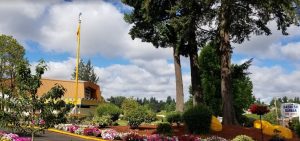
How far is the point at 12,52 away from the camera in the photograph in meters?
55.7

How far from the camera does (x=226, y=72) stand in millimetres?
28047

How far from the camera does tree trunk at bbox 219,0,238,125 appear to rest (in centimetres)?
2736

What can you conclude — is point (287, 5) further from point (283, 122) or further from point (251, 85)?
point (251, 85)

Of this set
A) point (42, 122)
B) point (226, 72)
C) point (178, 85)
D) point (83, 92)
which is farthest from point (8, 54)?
point (42, 122)

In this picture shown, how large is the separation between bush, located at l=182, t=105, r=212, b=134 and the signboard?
13.0m

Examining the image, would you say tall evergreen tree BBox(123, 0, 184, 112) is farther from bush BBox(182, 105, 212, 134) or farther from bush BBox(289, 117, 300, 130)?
bush BBox(289, 117, 300, 130)

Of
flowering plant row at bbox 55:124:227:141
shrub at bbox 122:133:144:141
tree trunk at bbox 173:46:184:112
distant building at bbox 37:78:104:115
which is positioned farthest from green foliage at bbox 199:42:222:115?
shrub at bbox 122:133:144:141

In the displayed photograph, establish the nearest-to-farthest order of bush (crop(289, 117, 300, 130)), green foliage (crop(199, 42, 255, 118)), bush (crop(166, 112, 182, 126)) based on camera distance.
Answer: bush (crop(166, 112, 182, 126))
bush (crop(289, 117, 300, 130))
green foliage (crop(199, 42, 255, 118))

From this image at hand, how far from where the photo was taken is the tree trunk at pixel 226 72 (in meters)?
27.4

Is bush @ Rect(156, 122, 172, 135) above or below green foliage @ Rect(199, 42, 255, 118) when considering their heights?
below

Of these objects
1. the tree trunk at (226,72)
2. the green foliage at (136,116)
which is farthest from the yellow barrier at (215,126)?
the green foliage at (136,116)

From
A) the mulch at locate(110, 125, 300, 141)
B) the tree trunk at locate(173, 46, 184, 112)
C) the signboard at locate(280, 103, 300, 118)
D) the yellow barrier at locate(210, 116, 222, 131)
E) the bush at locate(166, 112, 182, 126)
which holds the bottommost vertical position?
the mulch at locate(110, 125, 300, 141)

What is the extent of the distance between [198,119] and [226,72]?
5.53 meters

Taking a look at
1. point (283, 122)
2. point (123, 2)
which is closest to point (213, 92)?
point (283, 122)
